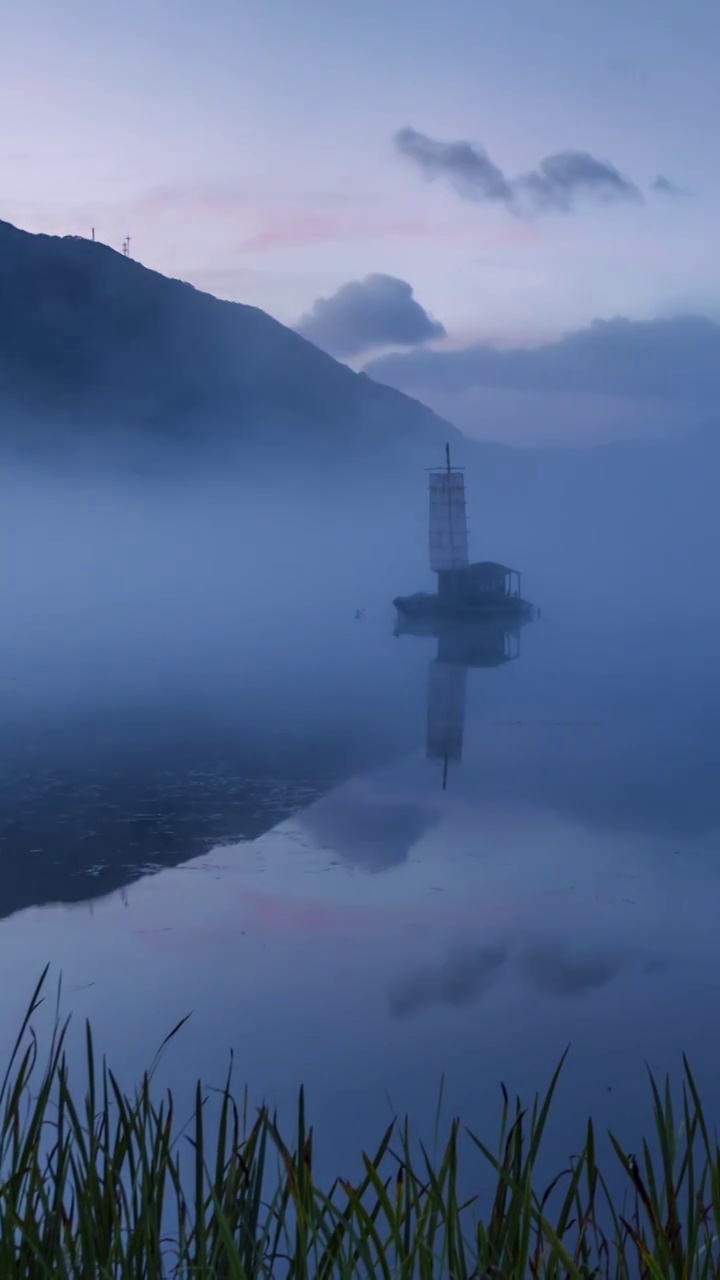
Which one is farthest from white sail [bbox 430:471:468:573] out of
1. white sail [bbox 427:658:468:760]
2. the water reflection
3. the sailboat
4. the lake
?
the lake

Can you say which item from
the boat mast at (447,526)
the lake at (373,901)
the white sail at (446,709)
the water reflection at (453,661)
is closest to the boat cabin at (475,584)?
the boat mast at (447,526)

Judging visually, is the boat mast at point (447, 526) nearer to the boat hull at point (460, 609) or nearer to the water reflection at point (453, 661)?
the boat hull at point (460, 609)

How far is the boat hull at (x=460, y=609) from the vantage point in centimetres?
7725

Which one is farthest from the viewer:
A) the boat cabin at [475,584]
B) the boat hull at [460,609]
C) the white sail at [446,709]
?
the boat cabin at [475,584]

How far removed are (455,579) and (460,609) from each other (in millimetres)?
2008

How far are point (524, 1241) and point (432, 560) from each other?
76363 millimetres

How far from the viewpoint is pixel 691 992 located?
1466 cm

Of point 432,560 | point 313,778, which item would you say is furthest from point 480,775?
A: point 432,560

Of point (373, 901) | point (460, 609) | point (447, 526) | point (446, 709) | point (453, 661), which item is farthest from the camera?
point (447, 526)

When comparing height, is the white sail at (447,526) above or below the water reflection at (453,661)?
above

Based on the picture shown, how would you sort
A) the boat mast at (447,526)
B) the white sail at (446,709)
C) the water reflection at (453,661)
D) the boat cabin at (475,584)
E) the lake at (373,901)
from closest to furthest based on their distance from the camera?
the lake at (373,901)
the white sail at (446,709)
the water reflection at (453,661)
the boat cabin at (475,584)
the boat mast at (447,526)

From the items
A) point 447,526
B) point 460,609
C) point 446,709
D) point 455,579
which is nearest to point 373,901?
point 446,709

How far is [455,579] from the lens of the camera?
7894 centimetres

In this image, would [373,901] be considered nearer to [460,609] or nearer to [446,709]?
[446,709]
